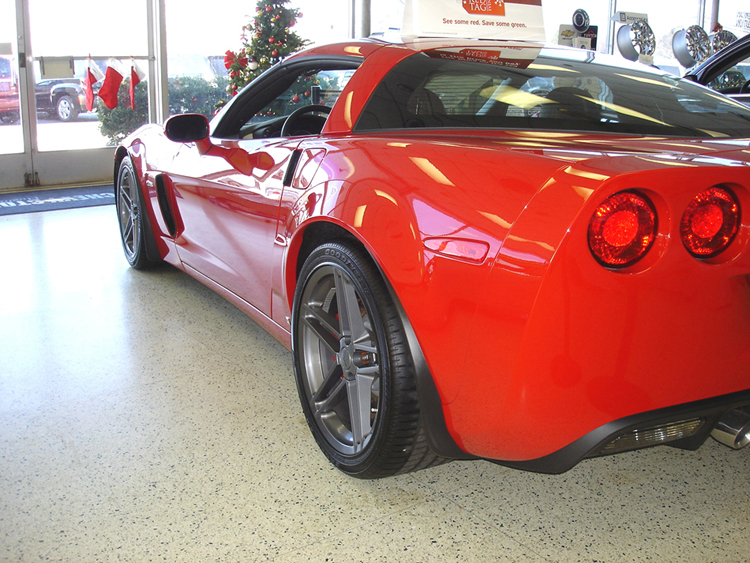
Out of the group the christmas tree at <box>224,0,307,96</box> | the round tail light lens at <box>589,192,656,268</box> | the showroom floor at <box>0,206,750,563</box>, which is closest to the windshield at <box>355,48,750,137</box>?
the round tail light lens at <box>589,192,656,268</box>

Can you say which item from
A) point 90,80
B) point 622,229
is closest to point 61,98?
point 90,80

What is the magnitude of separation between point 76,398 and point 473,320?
1.62 meters

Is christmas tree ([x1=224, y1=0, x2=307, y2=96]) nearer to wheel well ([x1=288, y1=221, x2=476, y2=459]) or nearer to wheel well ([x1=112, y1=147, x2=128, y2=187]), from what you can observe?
wheel well ([x1=112, y1=147, x2=128, y2=187])

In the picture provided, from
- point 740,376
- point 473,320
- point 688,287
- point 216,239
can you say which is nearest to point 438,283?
point 473,320

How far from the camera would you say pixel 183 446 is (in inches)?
80.4

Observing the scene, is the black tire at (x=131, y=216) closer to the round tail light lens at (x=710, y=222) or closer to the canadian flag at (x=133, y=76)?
the round tail light lens at (x=710, y=222)

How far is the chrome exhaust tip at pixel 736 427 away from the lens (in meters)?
1.47

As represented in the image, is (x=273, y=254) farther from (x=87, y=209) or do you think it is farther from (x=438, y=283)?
(x=87, y=209)

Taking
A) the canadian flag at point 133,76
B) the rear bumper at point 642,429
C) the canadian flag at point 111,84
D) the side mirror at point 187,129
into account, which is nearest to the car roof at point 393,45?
the side mirror at point 187,129

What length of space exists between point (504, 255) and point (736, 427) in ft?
2.22

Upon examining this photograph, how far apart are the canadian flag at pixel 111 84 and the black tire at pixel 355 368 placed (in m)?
6.86

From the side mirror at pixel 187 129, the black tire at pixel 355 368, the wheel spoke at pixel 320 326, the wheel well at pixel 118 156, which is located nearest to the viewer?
the black tire at pixel 355 368

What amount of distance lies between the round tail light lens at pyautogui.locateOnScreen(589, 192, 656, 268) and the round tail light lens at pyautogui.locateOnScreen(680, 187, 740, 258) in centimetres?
8

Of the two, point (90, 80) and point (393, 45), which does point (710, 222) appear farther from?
point (90, 80)
